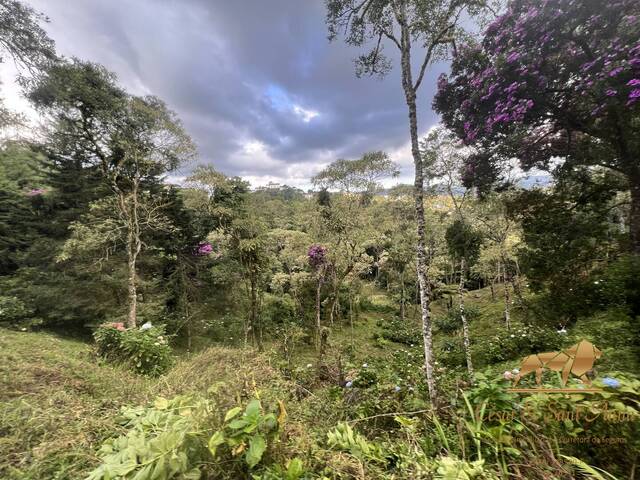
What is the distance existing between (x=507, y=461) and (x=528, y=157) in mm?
5482

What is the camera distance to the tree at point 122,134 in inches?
281

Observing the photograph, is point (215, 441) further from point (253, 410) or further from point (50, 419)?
point (50, 419)

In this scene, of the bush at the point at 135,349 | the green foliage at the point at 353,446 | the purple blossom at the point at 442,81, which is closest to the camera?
the green foliage at the point at 353,446

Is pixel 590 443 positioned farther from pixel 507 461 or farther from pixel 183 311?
pixel 183 311

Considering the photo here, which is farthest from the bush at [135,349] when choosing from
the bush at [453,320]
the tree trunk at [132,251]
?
the bush at [453,320]

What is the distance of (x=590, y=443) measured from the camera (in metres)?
1.24

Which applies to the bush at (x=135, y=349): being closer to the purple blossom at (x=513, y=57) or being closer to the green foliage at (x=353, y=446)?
the green foliage at (x=353, y=446)

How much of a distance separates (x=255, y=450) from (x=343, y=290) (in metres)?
13.5

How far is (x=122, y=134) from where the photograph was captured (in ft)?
25.3

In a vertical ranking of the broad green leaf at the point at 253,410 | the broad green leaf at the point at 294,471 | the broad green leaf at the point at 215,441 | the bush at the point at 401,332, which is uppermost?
the broad green leaf at the point at 253,410

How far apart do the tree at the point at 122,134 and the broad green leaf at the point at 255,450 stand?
7957mm

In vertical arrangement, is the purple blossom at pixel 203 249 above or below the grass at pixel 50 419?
above

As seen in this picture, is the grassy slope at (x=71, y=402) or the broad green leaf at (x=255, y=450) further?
the grassy slope at (x=71, y=402)

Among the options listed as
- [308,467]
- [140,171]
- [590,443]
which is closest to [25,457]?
[308,467]
